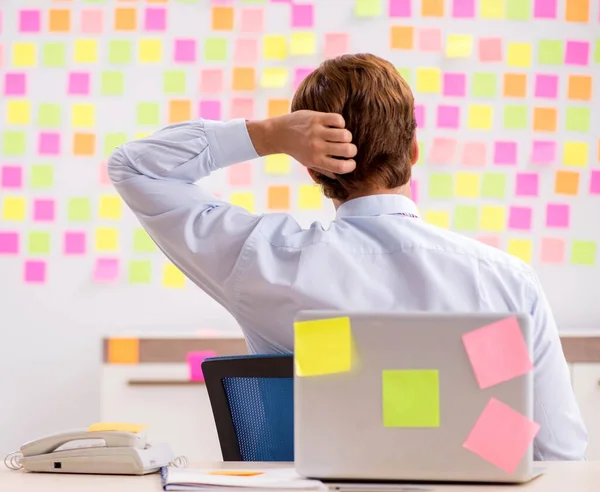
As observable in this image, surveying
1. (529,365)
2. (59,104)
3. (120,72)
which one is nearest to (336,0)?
(120,72)

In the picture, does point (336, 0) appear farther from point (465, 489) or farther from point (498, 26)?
point (465, 489)

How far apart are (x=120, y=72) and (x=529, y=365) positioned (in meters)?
2.71

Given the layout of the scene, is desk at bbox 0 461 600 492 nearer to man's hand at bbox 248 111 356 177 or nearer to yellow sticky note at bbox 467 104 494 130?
man's hand at bbox 248 111 356 177

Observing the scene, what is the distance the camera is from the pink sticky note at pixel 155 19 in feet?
10.7

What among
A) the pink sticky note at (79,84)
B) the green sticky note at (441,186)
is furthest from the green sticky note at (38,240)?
the green sticky note at (441,186)

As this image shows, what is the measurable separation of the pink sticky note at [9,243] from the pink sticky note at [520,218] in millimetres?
1884

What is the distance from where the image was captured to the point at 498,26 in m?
3.27

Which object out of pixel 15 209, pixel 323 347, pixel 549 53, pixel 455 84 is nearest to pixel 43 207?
pixel 15 209

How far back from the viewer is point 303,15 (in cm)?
326

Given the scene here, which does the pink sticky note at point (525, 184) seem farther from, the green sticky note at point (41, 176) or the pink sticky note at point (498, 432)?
the pink sticky note at point (498, 432)

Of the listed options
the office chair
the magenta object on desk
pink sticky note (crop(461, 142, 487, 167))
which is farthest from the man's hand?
pink sticky note (crop(461, 142, 487, 167))

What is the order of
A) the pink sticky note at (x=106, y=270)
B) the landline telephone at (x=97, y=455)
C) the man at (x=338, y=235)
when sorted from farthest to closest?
the pink sticky note at (x=106, y=270)
the man at (x=338, y=235)
the landline telephone at (x=97, y=455)

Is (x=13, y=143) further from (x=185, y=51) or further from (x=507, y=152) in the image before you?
(x=507, y=152)

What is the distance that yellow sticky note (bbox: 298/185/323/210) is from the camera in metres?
3.25
